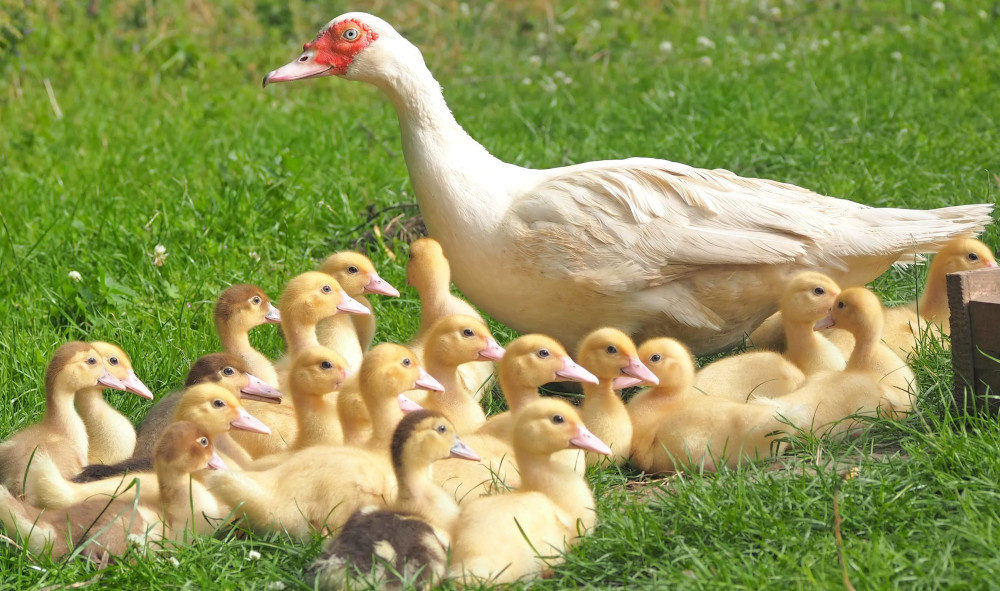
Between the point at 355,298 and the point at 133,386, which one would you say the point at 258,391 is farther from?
the point at 355,298

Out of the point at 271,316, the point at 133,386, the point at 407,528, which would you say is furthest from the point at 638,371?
the point at 133,386

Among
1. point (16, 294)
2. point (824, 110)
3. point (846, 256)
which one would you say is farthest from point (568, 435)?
point (824, 110)

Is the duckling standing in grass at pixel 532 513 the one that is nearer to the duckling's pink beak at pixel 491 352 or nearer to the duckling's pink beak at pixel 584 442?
the duckling's pink beak at pixel 584 442

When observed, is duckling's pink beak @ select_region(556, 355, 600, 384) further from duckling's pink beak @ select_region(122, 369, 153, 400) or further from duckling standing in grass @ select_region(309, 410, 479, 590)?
duckling's pink beak @ select_region(122, 369, 153, 400)

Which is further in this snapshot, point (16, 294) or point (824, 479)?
point (16, 294)

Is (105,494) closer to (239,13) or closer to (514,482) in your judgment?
(514,482)

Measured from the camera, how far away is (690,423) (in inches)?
176

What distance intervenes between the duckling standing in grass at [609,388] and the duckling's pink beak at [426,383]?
0.61m

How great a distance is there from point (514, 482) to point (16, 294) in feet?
12.6

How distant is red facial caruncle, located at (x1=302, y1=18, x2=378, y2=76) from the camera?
552 centimetres

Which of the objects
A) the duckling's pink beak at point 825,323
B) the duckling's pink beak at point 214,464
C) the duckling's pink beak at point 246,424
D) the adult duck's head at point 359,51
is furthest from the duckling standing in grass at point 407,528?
the adult duck's head at point 359,51

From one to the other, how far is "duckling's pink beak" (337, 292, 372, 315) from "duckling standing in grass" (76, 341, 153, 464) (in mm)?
956

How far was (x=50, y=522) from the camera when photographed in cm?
393

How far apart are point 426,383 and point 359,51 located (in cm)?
190
